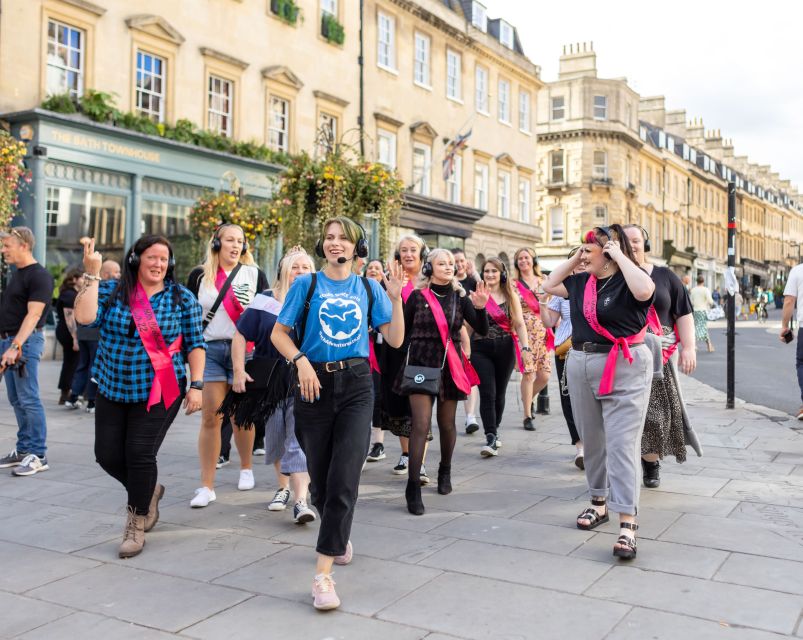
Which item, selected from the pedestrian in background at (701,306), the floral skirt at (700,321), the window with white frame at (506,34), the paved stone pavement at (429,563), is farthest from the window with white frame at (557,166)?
the paved stone pavement at (429,563)

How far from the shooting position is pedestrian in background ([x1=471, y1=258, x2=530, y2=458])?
8.03 m

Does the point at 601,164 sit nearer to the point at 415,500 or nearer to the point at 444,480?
the point at 444,480

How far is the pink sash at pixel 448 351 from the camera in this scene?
622cm

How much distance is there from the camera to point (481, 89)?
3225 centimetres

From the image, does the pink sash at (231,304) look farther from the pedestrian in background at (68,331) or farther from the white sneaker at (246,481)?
the pedestrian in background at (68,331)

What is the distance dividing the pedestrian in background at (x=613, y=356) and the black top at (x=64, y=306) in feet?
25.0

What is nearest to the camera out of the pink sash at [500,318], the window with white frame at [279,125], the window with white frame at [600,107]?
the pink sash at [500,318]

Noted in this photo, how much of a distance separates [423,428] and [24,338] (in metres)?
3.17

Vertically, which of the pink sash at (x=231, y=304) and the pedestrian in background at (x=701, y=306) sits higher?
the pedestrian in background at (x=701, y=306)

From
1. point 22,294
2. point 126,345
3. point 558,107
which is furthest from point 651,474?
point 558,107

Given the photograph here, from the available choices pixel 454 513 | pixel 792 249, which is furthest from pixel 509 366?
pixel 792 249

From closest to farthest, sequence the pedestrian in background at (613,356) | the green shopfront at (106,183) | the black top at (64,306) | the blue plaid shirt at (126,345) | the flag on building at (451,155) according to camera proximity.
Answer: the blue plaid shirt at (126,345)
the pedestrian in background at (613,356)
the black top at (64,306)
the green shopfront at (106,183)
the flag on building at (451,155)

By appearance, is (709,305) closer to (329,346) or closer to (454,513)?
(454,513)

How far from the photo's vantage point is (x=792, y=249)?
105 m
